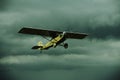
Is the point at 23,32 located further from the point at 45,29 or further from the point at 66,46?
the point at 66,46

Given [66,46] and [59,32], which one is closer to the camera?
[66,46]

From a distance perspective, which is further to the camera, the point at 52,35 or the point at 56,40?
the point at 52,35

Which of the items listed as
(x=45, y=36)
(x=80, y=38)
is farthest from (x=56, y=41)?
(x=80, y=38)

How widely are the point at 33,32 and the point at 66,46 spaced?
976cm

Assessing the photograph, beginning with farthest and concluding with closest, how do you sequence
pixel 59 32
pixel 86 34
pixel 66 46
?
pixel 86 34, pixel 59 32, pixel 66 46

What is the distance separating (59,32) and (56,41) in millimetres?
3744

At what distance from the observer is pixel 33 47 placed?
66250 millimetres

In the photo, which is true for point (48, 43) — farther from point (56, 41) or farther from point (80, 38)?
point (80, 38)

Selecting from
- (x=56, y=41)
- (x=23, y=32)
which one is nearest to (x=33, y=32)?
(x=23, y=32)

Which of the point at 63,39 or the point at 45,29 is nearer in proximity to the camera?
the point at 63,39

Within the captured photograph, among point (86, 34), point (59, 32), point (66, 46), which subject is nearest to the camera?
point (66, 46)

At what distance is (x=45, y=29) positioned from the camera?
2596 inches

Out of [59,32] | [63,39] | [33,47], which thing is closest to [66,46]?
[63,39]

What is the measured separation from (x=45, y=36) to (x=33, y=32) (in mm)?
2518
